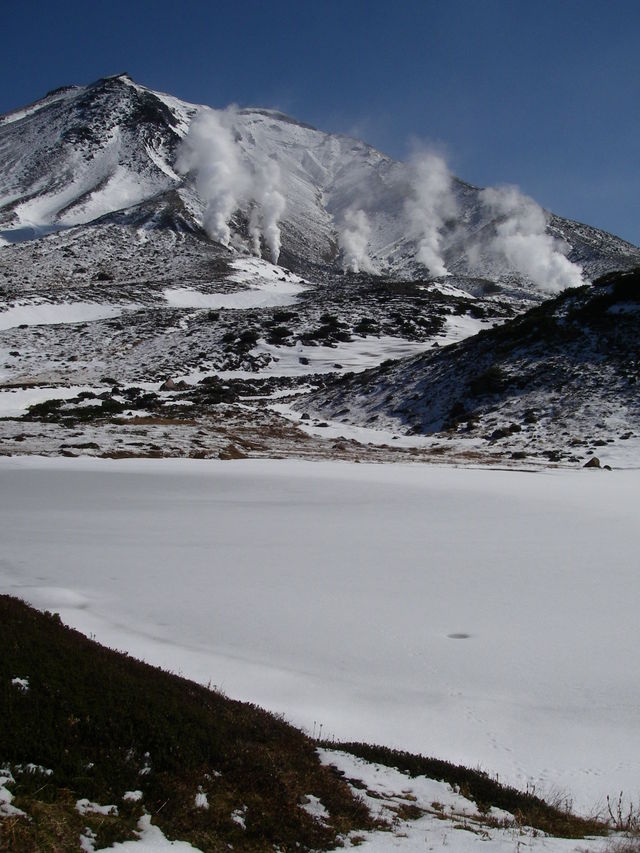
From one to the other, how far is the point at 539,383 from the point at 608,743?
108 feet

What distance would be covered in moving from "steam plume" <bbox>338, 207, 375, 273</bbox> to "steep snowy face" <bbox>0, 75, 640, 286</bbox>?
0.40 m

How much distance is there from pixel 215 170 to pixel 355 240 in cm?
4033

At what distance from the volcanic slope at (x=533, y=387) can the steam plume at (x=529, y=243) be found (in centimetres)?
9330

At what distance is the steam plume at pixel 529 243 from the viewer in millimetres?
135250

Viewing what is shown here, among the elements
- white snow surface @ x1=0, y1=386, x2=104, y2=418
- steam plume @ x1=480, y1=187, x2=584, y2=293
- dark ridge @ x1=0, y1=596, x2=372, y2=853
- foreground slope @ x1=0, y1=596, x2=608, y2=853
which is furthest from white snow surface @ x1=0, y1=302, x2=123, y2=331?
steam plume @ x1=480, y1=187, x2=584, y2=293

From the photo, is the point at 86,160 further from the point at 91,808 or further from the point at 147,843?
the point at 147,843

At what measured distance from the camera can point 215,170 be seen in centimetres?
15888

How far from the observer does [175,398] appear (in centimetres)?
4206

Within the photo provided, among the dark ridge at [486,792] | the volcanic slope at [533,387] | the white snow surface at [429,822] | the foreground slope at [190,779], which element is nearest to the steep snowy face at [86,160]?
the volcanic slope at [533,387]

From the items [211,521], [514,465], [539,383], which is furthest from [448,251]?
[211,521]

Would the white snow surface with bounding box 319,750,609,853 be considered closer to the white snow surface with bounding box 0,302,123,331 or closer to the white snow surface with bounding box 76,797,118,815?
the white snow surface with bounding box 76,797,118,815

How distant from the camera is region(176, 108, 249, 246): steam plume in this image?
136m

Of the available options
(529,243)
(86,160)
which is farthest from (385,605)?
(86,160)

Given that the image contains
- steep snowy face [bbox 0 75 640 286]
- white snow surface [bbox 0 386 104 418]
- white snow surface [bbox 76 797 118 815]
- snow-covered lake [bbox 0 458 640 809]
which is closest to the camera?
white snow surface [bbox 76 797 118 815]
